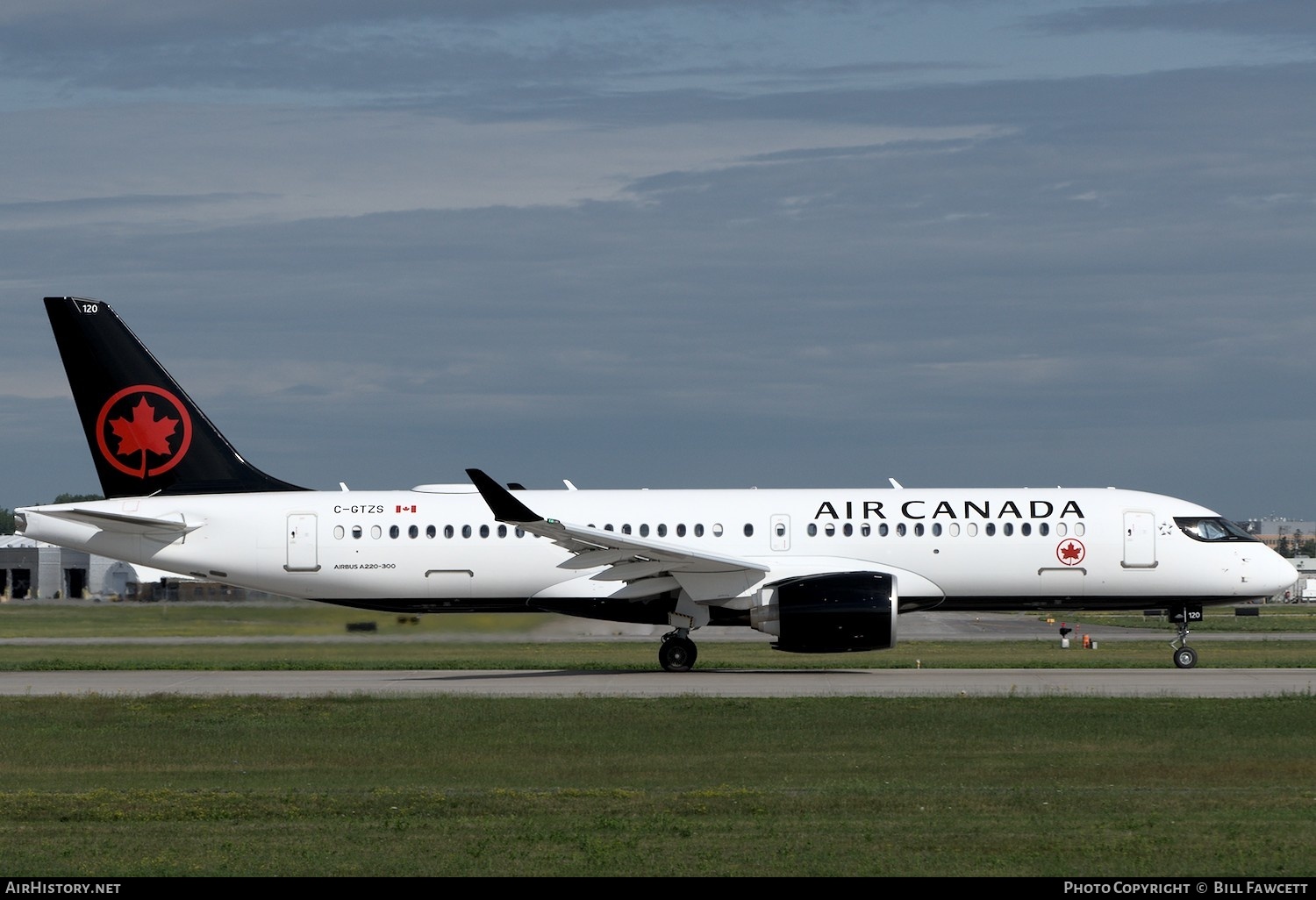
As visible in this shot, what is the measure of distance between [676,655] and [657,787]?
16037mm

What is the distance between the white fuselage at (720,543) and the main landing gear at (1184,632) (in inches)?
21.1

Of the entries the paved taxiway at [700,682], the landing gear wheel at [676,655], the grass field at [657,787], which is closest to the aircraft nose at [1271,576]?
the paved taxiway at [700,682]

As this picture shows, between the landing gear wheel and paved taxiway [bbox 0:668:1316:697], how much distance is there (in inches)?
9.9

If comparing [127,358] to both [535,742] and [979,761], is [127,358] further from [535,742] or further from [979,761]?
[979,761]

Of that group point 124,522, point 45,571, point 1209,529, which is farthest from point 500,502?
point 45,571

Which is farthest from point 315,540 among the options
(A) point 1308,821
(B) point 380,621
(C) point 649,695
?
(A) point 1308,821

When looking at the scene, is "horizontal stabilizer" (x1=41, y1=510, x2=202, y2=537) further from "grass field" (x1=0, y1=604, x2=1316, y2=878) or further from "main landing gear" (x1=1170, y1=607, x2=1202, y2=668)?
"main landing gear" (x1=1170, y1=607, x2=1202, y2=668)

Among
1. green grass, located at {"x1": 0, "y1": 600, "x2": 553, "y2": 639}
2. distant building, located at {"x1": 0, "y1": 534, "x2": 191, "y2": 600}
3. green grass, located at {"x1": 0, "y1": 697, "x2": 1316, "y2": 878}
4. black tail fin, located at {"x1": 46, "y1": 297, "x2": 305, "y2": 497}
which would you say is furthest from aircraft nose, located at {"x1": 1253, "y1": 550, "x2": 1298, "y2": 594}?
distant building, located at {"x1": 0, "y1": 534, "x2": 191, "y2": 600}

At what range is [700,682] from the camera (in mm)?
29312

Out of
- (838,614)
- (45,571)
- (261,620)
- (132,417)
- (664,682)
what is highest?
(132,417)

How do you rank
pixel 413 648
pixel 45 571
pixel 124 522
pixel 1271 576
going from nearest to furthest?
pixel 1271 576
pixel 124 522
pixel 413 648
pixel 45 571

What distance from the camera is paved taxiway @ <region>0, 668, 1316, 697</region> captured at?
27.1 metres

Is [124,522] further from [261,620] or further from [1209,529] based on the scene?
[1209,529]

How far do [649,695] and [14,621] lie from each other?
97.7 ft
